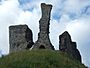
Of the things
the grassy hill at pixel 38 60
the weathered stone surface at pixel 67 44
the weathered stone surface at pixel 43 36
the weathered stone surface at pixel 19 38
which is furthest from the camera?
the weathered stone surface at pixel 19 38

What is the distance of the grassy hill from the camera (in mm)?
43344

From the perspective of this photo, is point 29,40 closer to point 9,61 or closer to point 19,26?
point 19,26

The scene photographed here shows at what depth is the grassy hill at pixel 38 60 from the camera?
43.3 meters

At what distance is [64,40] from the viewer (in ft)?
175

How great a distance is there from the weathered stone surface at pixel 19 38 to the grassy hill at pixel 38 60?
5.65m

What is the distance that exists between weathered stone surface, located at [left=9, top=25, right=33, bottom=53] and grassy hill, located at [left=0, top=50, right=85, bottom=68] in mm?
5651

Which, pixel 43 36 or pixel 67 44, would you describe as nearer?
pixel 43 36

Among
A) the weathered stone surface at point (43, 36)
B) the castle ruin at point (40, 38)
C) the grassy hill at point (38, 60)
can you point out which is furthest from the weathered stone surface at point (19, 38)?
the grassy hill at point (38, 60)

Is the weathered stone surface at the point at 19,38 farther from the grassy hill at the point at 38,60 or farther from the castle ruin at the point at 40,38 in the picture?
the grassy hill at the point at 38,60

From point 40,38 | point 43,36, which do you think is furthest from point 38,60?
point 40,38

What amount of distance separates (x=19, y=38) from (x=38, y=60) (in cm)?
944

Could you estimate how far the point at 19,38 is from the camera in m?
53.8

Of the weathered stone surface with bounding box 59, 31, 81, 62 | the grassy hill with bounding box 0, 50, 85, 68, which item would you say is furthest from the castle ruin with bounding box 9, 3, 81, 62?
the grassy hill with bounding box 0, 50, 85, 68

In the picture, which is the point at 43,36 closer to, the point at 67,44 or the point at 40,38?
the point at 40,38
